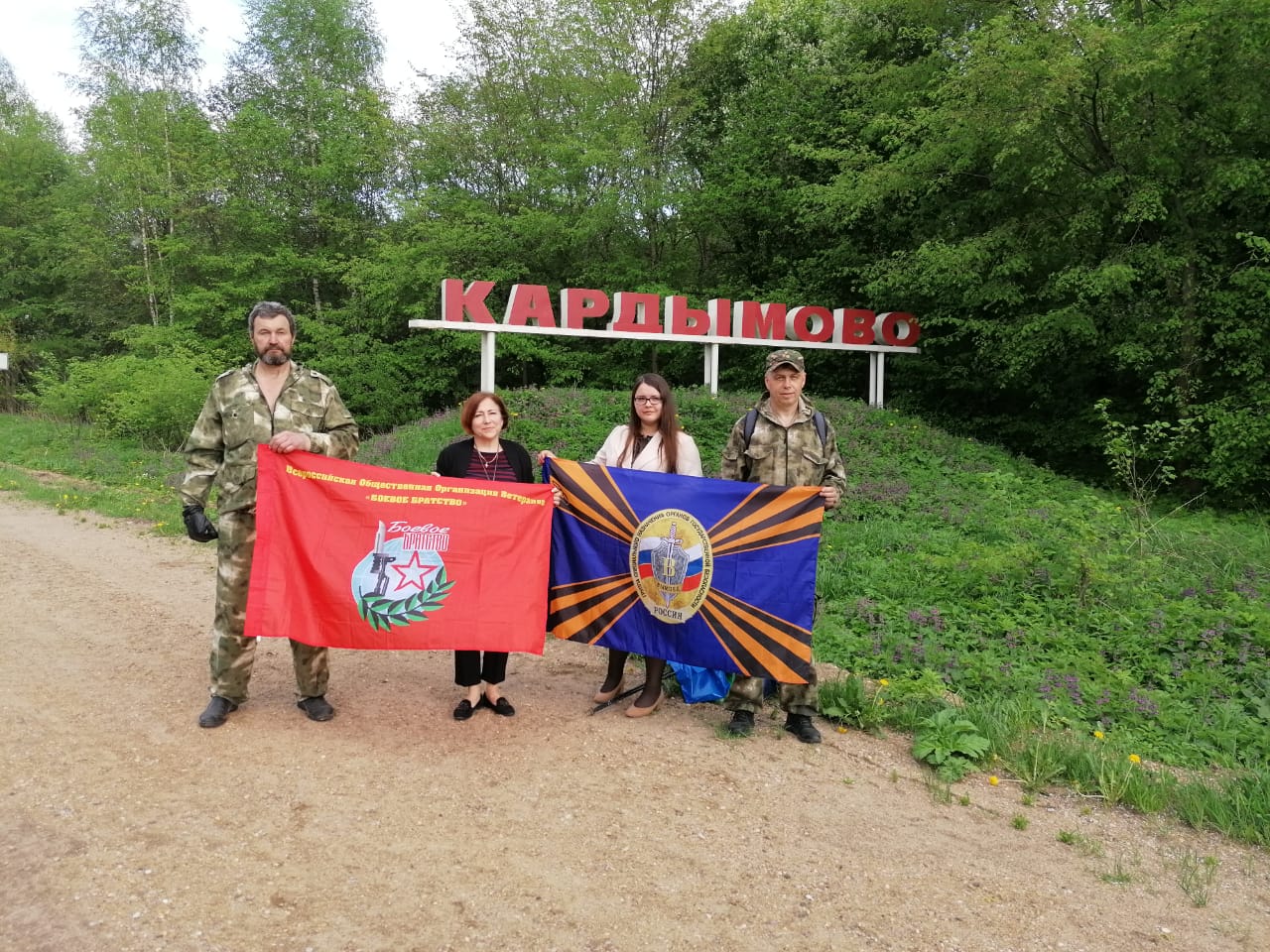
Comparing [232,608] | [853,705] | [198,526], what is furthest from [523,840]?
[198,526]

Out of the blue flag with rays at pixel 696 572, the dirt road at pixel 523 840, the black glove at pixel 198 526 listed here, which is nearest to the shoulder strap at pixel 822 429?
the blue flag with rays at pixel 696 572

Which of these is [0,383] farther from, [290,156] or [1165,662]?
[1165,662]

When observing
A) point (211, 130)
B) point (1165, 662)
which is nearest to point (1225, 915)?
point (1165, 662)

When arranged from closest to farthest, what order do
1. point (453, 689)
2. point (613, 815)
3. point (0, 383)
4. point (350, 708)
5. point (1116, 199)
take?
point (613, 815), point (350, 708), point (453, 689), point (1116, 199), point (0, 383)

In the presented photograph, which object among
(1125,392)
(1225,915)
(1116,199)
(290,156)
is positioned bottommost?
(1225,915)

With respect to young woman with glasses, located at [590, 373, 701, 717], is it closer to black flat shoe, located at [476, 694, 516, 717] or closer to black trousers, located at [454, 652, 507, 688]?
black flat shoe, located at [476, 694, 516, 717]

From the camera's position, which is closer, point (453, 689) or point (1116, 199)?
point (453, 689)

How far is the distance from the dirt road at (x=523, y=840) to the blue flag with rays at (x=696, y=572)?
50 centimetres

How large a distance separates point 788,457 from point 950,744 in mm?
1752

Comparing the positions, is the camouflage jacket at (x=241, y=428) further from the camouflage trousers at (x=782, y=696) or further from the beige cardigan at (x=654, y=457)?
the camouflage trousers at (x=782, y=696)

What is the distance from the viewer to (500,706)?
457 centimetres

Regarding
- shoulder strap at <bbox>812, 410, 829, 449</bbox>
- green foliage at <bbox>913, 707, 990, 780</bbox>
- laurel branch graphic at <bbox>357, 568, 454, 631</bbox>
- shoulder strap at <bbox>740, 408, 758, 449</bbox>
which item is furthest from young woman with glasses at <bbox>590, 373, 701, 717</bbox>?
green foliage at <bbox>913, 707, 990, 780</bbox>

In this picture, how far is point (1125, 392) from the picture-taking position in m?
16.4

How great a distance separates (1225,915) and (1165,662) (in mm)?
3163
